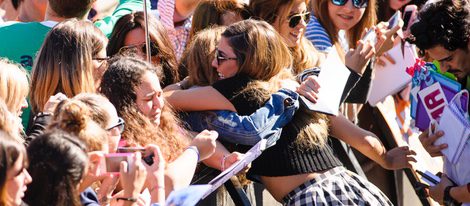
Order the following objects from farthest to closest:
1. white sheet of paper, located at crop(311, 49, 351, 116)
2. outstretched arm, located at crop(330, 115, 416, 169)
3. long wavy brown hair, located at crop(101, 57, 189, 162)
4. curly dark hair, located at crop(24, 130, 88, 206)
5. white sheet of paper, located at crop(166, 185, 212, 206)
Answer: outstretched arm, located at crop(330, 115, 416, 169) < white sheet of paper, located at crop(311, 49, 351, 116) < long wavy brown hair, located at crop(101, 57, 189, 162) < white sheet of paper, located at crop(166, 185, 212, 206) < curly dark hair, located at crop(24, 130, 88, 206)

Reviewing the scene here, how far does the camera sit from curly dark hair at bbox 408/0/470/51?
500cm

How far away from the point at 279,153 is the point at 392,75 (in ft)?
6.38

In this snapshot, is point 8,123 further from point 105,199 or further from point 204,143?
point 204,143

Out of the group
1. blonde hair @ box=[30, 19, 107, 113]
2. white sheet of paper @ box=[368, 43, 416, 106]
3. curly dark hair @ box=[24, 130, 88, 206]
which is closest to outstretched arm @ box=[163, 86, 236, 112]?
blonde hair @ box=[30, 19, 107, 113]

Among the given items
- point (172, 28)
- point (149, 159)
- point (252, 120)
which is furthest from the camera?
point (172, 28)

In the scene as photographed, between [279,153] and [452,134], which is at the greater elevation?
[452,134]

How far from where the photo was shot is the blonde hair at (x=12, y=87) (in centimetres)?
425

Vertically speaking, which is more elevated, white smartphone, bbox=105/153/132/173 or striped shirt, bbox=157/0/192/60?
white smartphone, bbox=105/153/132/173

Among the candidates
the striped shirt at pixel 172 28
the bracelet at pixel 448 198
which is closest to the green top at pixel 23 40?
the striped shirt at pixel 172 28

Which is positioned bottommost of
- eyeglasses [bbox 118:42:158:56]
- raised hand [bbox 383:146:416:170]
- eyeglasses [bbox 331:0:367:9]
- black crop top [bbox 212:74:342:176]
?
raised hand [bbox 383:146:416:170]

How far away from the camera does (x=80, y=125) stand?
3.71 meters

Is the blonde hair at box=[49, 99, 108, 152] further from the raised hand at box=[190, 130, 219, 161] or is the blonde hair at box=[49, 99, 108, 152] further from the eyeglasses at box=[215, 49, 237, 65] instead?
the eyeglasses at box=[215, 49, 237, 65]

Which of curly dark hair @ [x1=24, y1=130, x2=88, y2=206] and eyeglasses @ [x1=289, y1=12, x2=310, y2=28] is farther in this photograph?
eyeglasses @ [x1=289, y1=12, x2=310, y2=28]

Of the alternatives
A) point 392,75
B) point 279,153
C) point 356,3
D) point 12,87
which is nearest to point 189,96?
point 279,153
